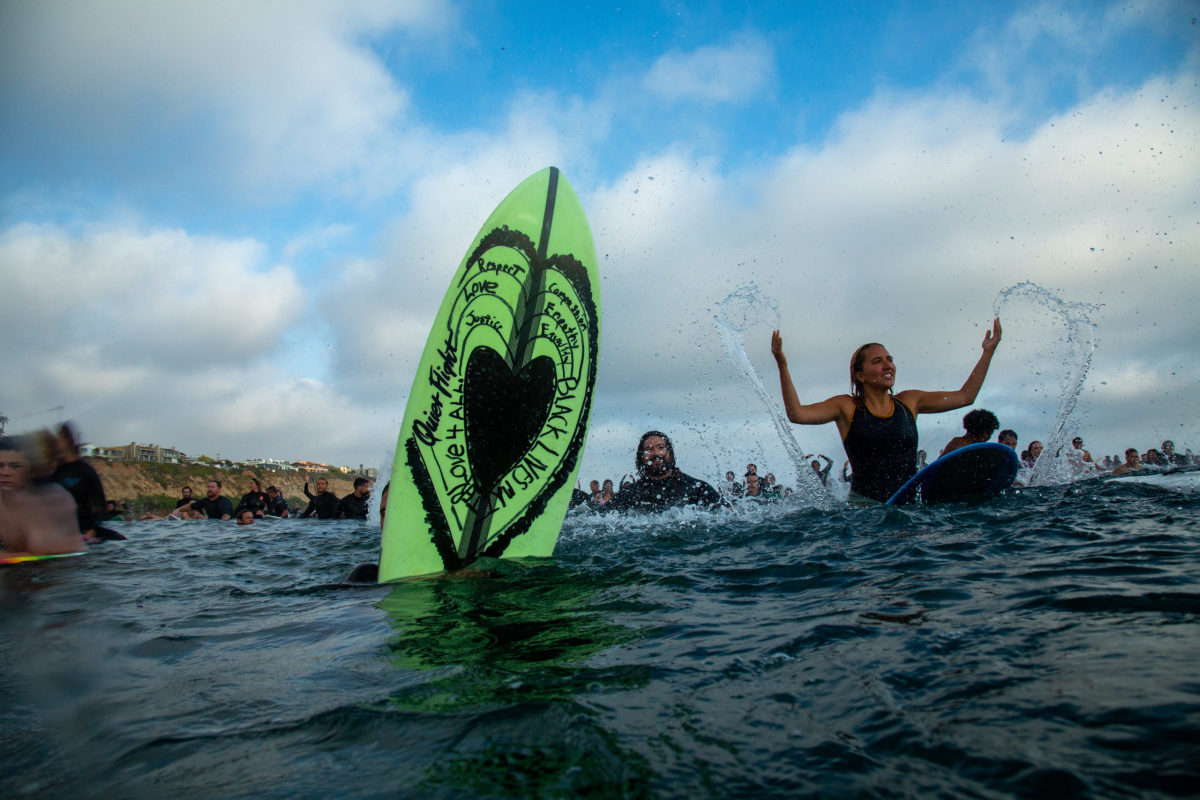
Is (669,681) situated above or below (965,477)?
below

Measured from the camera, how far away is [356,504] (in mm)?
12016

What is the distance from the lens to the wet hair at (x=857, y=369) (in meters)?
5.00

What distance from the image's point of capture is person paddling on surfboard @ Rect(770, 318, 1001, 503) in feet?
16.1

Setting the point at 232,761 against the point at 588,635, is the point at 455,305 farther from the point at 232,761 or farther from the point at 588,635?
the point at 232,761

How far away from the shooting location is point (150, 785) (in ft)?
4.68

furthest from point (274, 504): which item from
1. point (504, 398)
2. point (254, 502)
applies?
point (504, 398)

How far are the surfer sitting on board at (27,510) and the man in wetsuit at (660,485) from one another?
457 centimetres

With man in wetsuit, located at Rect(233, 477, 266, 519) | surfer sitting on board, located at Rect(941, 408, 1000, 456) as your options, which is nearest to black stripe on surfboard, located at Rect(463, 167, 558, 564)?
surfer sitting on board, located at Rect(941, 408, 1000, 456)

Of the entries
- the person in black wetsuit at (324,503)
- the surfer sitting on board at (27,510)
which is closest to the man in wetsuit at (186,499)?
the person in black wetsuit at (324,503)

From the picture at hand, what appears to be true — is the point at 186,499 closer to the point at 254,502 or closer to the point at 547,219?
the point at 254,502

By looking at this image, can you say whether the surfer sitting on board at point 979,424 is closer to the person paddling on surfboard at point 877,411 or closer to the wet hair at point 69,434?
the person paddling on surfboard at point 877,411

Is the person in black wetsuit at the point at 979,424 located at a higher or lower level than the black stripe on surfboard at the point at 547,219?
lower

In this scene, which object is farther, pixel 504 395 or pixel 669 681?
pixel 504 395

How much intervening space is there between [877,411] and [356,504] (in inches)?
388
